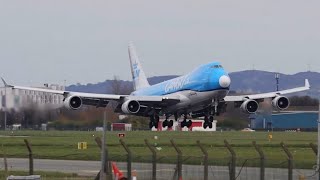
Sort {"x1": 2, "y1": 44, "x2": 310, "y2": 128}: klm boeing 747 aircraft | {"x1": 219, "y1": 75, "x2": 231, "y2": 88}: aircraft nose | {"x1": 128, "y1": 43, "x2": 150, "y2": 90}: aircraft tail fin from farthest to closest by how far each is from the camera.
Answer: {"x1": 128, "y1": 43, "x2": 150, "y2": 90}: aircraft tail fin → {"x1": 2, "y1": 44, "x2": 310, "y2": 128}: klm boeing 747 aircraft → {"x1": 219, "y1": 75, "x2": 231, "y2": 88}: aircraft nose

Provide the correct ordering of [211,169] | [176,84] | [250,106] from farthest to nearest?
[250,106], [176,84], [211,169]

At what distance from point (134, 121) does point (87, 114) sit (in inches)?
2022

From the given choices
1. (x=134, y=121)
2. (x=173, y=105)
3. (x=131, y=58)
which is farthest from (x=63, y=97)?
(x=134, y=121)

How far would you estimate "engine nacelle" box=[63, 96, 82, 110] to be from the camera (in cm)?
6724

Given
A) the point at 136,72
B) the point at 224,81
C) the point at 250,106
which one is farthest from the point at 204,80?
the point at 136,72

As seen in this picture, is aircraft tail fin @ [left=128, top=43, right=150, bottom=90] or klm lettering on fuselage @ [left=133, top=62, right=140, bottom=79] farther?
klm lettering on fuselage @ [left=133, top=62, right=140, bottom=79]

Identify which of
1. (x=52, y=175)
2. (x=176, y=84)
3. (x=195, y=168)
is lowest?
(x=52, y=175)

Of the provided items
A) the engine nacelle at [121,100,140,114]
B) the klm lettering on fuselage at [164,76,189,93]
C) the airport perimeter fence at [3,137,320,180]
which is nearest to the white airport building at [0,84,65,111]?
the engine nacelle at [121,100,140,114]

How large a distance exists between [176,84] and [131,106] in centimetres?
453

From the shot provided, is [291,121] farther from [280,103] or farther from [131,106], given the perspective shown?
[131,106]

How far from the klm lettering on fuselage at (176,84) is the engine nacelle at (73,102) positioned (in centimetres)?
774

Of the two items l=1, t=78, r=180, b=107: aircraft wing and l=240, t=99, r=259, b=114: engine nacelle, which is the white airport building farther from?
l=240, t=99, r=259, b=114: engine nacelle

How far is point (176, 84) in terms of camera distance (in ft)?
240

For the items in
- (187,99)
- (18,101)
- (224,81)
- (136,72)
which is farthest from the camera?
(136,72)
